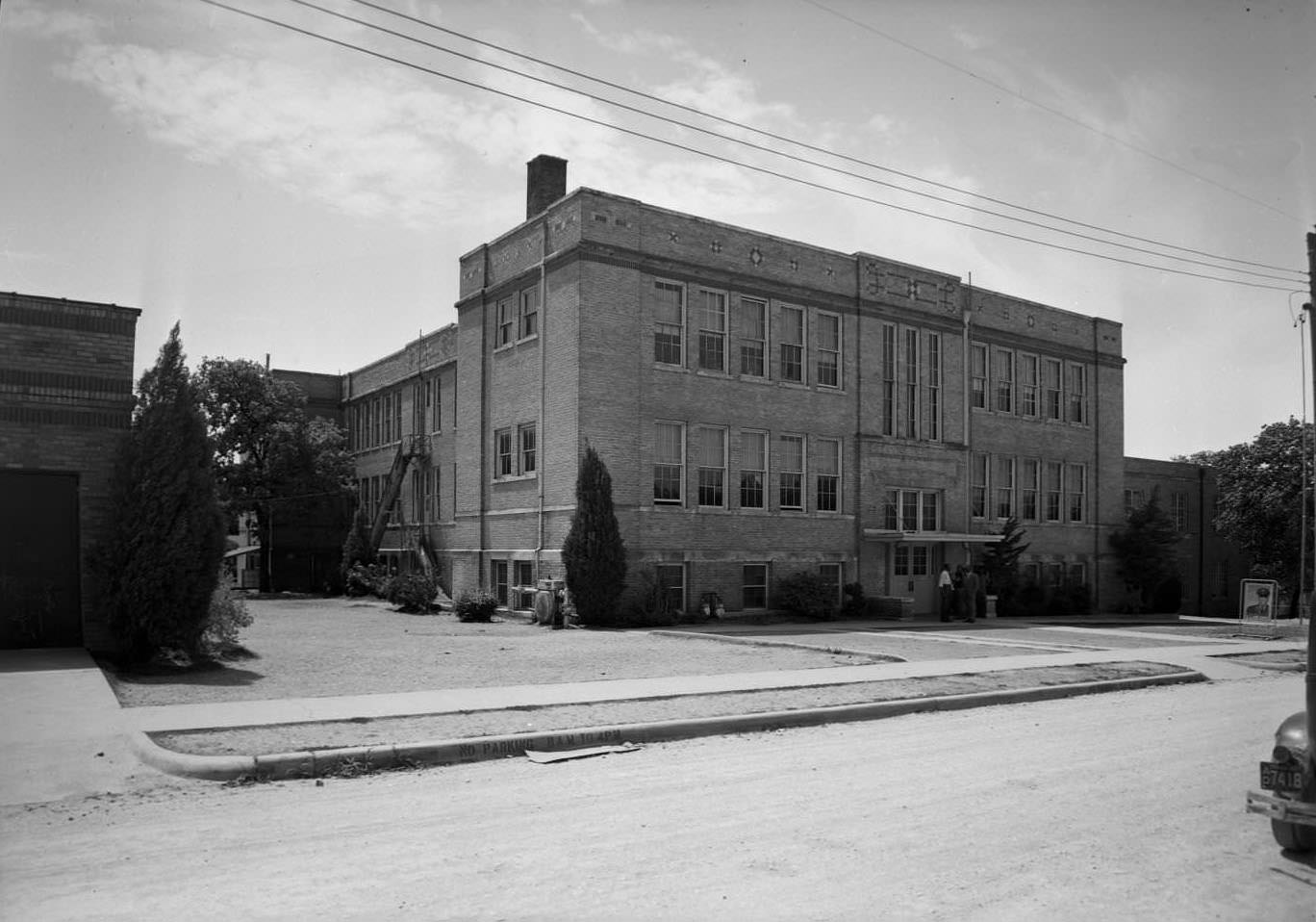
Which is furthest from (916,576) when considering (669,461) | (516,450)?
(516,450)

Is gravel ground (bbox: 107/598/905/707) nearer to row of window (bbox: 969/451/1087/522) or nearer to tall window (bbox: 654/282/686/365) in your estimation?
tall window (bbox: 654/282/686/365)

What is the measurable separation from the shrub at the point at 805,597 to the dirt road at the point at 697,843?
18.6m

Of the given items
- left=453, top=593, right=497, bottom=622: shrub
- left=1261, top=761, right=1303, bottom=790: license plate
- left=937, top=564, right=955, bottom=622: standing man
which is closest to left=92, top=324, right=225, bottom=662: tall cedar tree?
left=453, top=593, right=497, bottom=622: shrub

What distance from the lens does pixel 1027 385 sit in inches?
1480

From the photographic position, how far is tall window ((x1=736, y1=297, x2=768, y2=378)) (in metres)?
29.5

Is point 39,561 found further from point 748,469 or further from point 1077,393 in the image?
point 1077,393

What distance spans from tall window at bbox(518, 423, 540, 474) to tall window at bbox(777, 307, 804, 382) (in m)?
7.23

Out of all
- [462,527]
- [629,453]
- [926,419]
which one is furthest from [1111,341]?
[462,527]

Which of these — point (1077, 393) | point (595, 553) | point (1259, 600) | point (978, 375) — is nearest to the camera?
point (595, 553)

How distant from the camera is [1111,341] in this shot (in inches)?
1599

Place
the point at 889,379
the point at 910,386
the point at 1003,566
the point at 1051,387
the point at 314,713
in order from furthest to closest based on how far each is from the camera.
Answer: the point at 1051,387
the point at 1003,566
the point at 910,386
the point at 889,379
the point at 314,713

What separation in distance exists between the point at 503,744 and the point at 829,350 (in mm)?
23012

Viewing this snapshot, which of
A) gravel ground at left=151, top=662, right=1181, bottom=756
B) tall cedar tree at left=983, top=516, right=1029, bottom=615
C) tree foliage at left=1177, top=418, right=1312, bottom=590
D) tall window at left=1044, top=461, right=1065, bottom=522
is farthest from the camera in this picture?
tree foliage at left=1177, top=418, right=1312, bottom=590

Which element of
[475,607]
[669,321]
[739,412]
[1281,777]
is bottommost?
[475,607]
